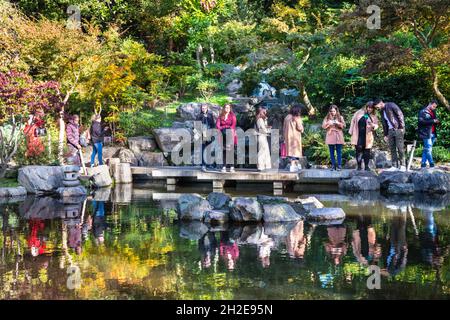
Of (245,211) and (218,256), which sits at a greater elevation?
(245,211)

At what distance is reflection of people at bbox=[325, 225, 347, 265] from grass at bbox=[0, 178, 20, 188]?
7895 mm

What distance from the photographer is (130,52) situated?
21.6 meters

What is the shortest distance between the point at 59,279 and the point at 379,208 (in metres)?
→ 6.40

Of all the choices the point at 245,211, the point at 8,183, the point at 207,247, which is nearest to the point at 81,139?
the point at 8,183

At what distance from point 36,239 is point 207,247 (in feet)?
7.66

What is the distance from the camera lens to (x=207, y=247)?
24.5 feet

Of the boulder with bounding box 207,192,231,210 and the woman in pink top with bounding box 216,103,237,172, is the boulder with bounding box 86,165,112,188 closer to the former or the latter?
the woman in pink top with bounding box 216,103,237,172

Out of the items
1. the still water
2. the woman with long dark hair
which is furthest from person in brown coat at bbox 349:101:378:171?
the still water

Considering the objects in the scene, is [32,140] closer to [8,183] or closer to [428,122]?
[8,183]

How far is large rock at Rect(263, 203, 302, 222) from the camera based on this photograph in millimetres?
9336

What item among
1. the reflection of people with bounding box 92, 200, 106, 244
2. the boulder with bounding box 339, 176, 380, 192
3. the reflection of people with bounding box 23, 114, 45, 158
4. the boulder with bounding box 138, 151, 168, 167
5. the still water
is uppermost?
the reflection of people with bounding box 23, 114, 45, 158

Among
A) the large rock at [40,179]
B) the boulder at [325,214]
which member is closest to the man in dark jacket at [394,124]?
the boulder at [325,214]

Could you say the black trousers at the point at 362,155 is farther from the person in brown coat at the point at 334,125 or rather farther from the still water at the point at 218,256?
the still water at the point at 218,256

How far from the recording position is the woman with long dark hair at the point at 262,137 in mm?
13625
